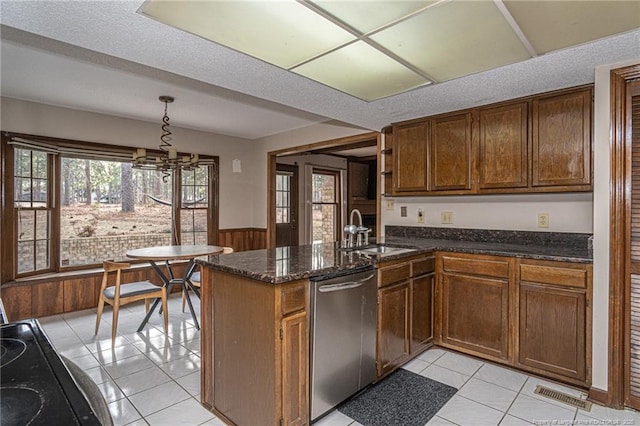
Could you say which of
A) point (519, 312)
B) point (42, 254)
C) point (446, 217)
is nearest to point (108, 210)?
point (42, 254)

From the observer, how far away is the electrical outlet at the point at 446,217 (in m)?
3.52

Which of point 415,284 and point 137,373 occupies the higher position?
point 415,284

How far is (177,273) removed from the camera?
491 centimetres

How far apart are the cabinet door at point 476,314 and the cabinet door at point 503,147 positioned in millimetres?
864

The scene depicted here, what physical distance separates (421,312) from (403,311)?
11.5 inches

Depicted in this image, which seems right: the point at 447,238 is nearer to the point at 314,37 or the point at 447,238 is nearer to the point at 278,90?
the point at 278,90

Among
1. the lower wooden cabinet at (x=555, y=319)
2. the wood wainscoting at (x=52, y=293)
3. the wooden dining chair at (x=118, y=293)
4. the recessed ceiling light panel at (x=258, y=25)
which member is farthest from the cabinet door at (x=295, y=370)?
the wood wainscoting at (x=52, y=293)

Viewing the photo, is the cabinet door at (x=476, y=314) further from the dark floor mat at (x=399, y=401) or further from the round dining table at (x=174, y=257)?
the round dining table at (x=174, y=257)

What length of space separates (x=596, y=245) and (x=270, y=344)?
213 centimetres

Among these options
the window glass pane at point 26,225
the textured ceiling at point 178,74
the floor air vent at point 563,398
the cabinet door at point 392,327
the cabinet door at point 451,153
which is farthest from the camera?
the window glass pane at point 26,225

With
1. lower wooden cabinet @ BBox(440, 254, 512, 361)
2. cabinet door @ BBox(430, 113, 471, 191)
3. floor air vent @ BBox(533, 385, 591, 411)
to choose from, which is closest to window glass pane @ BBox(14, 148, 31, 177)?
cabinet door @ BBox(430, 113, 471, 191)

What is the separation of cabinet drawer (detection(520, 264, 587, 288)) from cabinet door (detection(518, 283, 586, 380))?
45mm

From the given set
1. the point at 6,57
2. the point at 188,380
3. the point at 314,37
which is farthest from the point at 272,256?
the point at 6,57

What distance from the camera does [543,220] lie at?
2953 mm
